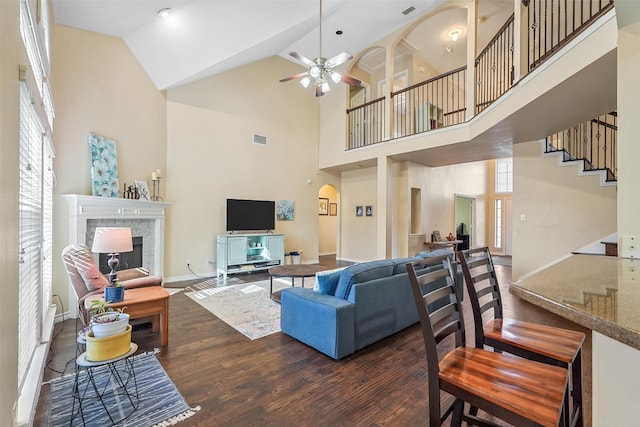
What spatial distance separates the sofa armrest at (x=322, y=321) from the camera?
2611 millimetres

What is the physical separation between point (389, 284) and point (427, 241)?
548 centimetres

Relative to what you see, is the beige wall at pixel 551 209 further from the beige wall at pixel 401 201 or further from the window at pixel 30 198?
the window at pixel 30 198

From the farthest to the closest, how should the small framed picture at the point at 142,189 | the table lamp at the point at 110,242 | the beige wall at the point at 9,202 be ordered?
the small framed picture at the point at 142,189 < the table lamp at the point at 110,242 < the beige wall at the point at 9,202

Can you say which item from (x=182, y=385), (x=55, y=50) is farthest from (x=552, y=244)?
(x=55, y=50)

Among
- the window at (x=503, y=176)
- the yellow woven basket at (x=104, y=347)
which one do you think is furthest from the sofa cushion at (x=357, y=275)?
the window at (x=503, y=176)

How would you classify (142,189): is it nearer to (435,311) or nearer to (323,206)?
(435,311)

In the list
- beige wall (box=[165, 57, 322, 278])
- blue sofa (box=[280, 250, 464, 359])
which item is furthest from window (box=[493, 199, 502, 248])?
blue sofa (box=[280, 250, 464, 359])

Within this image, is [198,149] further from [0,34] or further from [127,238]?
[0,34]

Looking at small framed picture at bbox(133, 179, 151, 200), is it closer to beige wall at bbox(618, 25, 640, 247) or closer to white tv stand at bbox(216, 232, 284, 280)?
white tv stand at bbox(216, 232, 284, 280)

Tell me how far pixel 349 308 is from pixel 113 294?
2138 millimetres

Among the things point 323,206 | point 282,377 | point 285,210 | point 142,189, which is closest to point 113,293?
point 282,377

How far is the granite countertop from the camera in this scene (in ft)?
1.98

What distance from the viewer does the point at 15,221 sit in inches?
59.7

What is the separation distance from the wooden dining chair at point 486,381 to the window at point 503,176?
10488mm
